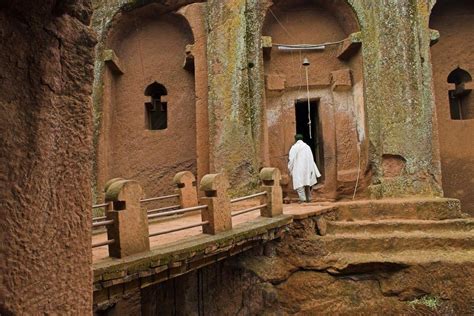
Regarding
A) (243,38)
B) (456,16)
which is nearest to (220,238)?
(243,38)

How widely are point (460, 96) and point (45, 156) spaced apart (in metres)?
11.4

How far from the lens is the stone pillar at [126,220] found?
12.1 feet

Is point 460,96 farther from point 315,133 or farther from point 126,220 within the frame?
point 126,220

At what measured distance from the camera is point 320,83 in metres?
10.2

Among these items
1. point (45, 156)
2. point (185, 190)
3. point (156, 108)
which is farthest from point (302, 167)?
point (45, 156)

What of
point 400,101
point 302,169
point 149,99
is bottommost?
point 302,169

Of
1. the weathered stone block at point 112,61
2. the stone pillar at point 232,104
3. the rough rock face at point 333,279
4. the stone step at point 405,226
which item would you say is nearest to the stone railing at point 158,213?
the rough rock face at point 333,279

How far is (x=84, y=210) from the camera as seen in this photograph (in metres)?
1.87

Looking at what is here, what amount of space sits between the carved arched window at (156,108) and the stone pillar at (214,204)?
5934mm

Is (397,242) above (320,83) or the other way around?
the other way around

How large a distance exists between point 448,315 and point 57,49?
643 cm

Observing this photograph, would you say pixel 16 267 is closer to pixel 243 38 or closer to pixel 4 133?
pixel 4 133

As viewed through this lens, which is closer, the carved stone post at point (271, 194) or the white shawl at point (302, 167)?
the carved stone post at point (271, 194)

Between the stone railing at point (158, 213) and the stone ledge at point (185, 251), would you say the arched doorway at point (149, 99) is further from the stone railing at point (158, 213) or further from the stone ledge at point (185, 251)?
the stone ledge at point (185, 251)
